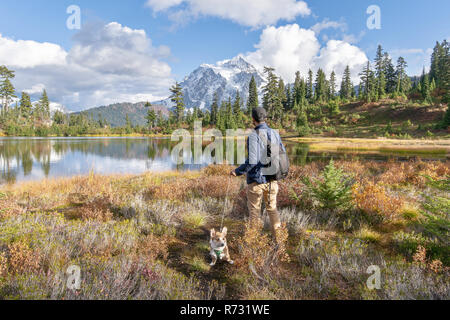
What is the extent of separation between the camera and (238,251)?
13.8ft

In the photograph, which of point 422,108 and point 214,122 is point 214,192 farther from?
point 214,122

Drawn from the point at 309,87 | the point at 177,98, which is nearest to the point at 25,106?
the point at 177,98

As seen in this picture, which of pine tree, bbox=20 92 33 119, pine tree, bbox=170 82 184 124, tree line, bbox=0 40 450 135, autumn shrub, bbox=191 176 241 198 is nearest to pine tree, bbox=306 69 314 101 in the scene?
tree line, bbox=0 40 450 135

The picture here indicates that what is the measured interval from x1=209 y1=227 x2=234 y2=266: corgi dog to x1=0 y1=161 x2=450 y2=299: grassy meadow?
164 mm

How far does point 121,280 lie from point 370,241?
181 inches

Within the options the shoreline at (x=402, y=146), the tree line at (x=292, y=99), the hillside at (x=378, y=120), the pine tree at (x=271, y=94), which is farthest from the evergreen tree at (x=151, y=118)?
the shoreline at (x=402, y=146)

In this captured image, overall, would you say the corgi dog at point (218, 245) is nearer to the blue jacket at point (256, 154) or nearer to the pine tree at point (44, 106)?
the blue jacket at point (256, 154)

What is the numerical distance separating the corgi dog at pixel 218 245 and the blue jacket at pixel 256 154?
3.44 feet

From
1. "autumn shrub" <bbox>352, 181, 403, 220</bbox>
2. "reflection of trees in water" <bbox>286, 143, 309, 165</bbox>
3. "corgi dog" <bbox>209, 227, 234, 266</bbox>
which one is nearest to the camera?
"corgi dog" <bbox>209, 227, 234, 266</bbox>

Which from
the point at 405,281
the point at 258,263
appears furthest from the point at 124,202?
the point at 405,281

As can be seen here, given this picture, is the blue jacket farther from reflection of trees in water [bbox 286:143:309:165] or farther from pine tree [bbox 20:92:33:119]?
pine tree [bbox 20:92:33:119]

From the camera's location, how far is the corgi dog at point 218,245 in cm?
354

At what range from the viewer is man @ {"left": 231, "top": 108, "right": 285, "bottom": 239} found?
3840mm

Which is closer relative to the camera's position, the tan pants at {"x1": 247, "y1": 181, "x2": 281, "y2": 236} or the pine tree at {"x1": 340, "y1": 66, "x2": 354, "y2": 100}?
the tan pants at {"x1": 247, "y1": 181, "x2": 281, "y2": 236}
